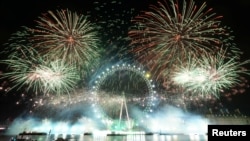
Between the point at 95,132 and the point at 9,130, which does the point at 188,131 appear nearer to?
the point at 95,132

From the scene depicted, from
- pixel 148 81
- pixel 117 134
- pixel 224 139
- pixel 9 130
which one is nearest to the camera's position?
pixel 224 139

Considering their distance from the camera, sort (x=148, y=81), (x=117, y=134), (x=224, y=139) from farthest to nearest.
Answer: (x=117, y=134)
(x=148, y=81)
(x=224, y=139)

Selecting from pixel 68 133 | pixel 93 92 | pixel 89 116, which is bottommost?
pixel 68 133

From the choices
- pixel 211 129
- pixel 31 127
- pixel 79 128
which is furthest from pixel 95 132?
pixel 211 129

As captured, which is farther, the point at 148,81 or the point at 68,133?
the point at 68,133

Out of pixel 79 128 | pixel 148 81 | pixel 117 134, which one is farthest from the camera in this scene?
pixel 79 128

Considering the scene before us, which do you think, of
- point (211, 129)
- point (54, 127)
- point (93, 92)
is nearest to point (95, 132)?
point (54, 127)

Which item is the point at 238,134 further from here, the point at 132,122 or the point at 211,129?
the point at 132,122

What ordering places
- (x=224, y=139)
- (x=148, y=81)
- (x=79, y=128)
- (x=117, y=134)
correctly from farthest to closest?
(x=79, y=128), (x=117, y=134), (x=148, y=81), (x=224, y=139)

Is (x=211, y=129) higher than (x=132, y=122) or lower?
higher
